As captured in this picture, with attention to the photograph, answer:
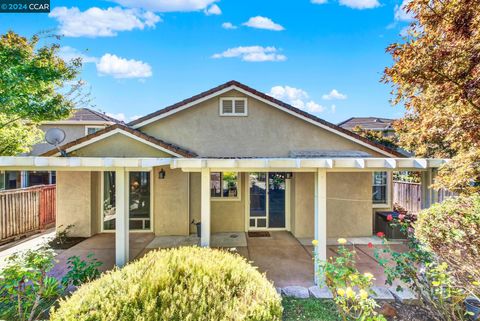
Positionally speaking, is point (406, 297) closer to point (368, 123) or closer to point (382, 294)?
point (382, 294)

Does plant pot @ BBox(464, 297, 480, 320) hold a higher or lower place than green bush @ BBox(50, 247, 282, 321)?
lower

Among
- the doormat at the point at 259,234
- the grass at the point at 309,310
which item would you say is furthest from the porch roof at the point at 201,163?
the doormat at the point at 259,234

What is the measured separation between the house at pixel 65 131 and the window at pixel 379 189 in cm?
1933

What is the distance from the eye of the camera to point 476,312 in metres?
5.56

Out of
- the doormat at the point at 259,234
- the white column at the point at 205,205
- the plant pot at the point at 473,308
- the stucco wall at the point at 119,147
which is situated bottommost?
the doormat at the point at 259,234

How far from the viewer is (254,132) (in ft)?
39.9

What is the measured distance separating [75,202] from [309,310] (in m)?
11.2

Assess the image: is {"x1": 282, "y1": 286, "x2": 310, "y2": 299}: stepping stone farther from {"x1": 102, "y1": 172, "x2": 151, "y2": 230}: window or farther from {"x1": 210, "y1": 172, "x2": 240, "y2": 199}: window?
{"x1": 102, "y1": 172, "x2": 151, "y2": 230}: window

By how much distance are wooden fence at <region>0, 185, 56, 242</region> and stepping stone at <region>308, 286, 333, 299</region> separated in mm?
13064

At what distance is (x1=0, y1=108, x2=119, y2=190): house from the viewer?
19703 mm

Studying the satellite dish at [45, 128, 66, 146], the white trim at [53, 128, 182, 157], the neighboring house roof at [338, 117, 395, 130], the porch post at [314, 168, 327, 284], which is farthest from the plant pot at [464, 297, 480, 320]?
the neighboring house roof at [338, 117, 395, 130]

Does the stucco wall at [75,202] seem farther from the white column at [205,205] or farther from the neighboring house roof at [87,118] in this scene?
the neighboring house roof at [87,118]

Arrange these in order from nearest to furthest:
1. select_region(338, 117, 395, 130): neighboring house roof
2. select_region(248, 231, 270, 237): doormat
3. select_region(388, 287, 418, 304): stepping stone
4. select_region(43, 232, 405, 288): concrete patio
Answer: select_region(388, 287, 418, 304): stepping stone
select_region(43, 232, 405, 288): concrete patio
select_region(248, 231, 270, 237): doormat
select_region(338, 117, 395, 130): neighboring house roof

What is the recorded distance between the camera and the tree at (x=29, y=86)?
10195 mm
